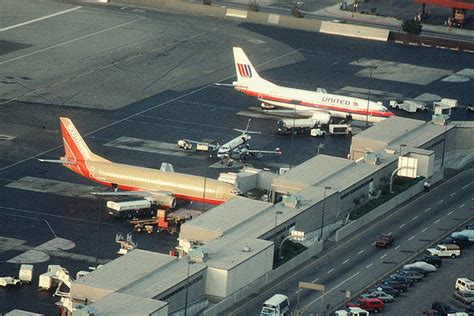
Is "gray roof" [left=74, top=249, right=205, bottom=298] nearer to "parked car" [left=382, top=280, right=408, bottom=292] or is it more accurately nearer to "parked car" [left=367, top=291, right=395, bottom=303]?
"parked car" [left=367, top=291, right=395, bottom=303]

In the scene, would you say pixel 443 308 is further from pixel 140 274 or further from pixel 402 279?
pixel 140 274

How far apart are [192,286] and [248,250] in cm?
1164

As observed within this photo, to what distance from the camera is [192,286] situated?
178 metres

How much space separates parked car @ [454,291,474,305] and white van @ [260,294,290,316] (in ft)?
69.9

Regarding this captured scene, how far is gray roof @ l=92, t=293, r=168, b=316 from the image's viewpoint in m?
166

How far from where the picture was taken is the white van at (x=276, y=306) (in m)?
178

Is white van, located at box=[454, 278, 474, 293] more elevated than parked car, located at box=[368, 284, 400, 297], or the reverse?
white van, located at box=[454, 278, 474, 293]

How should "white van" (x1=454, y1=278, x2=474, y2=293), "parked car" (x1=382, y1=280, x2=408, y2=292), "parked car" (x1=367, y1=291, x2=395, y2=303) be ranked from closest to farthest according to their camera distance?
"parked car" (x1=367, y1=291, x2=395, y2=303)
"white van" (x1=454, y1=278, x2=474, y2=293)
"parked car" (x1=382, y1=280, x2=408, y2=292)

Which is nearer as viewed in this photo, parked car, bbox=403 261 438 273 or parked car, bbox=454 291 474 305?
parked car, bbox=454 291 474 305

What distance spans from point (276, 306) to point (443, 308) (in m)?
19.4

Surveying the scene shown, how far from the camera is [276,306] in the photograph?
584 ft

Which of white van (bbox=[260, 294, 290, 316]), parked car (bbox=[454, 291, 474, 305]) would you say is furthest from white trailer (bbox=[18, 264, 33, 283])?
parked car (bbox=[454, 291, 474, 305])

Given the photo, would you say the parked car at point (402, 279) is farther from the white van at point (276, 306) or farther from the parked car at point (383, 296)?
the white van at point (276, 306)

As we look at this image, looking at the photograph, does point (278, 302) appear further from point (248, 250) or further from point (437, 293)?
point (437, 293)
